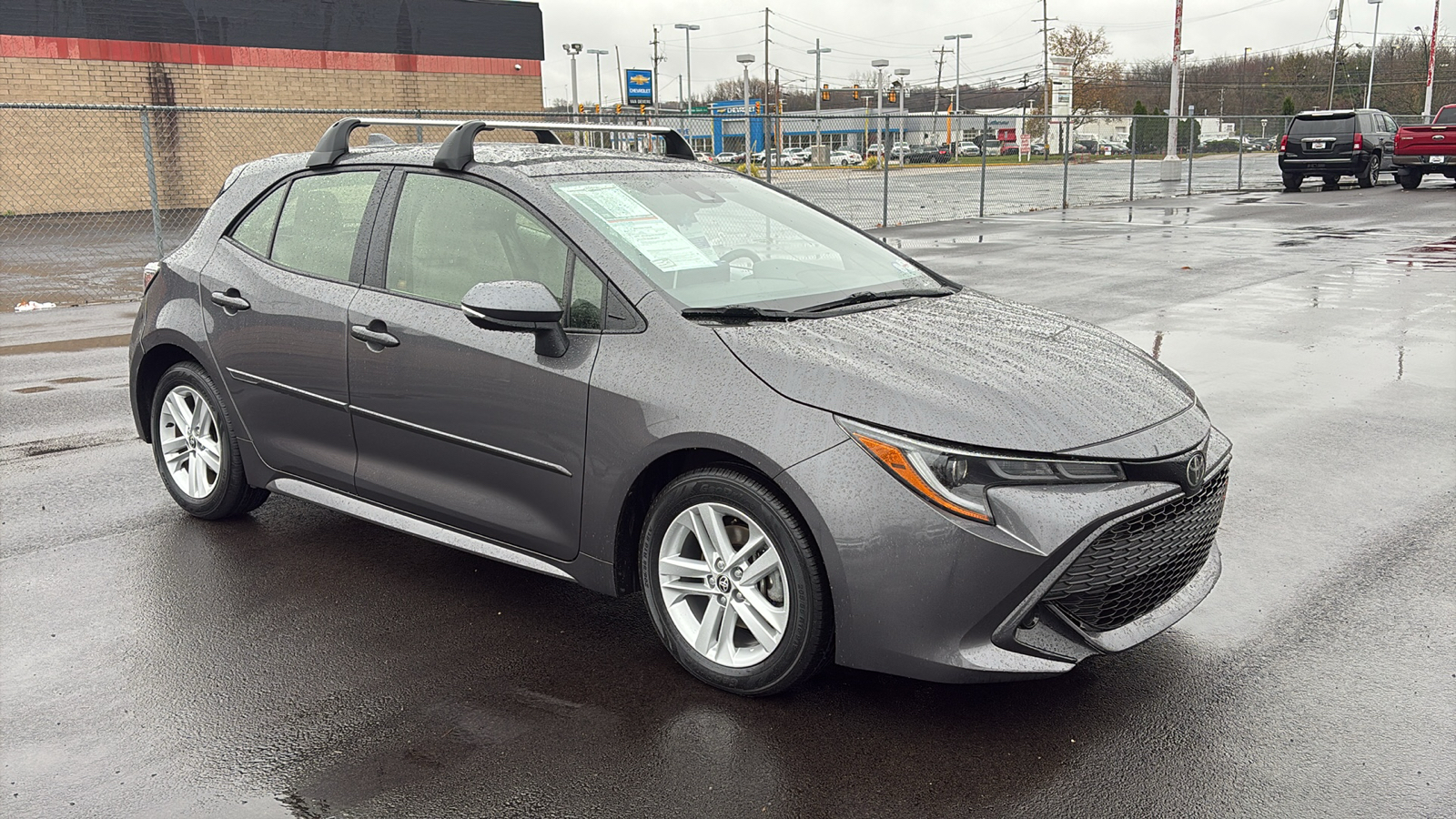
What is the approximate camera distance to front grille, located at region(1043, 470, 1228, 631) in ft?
10.6

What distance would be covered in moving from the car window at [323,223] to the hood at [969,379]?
1.79 metres

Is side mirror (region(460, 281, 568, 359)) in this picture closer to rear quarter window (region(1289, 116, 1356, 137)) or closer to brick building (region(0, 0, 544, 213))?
brick building (region(0, 0, 544, 213))

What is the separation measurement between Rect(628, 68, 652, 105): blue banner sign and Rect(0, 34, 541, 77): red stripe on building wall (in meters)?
27.5

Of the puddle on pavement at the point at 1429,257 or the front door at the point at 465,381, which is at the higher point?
the front door at the point at 465,381

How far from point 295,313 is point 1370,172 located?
31793 mm

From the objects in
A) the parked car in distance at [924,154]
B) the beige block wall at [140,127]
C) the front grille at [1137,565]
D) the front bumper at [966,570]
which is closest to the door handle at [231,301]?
the front bumper at [966,570]

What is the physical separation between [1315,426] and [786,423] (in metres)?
4.67

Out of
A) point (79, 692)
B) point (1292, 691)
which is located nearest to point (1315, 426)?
point (1292, 691)

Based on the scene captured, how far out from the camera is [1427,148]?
28.2 meters

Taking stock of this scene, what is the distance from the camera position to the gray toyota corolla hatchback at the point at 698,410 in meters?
3.20

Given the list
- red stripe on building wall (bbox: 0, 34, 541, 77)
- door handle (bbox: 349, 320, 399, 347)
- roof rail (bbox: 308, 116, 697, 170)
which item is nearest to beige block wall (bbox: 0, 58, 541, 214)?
red stripe on building wall (bbox: 0, 34, 541, 77)

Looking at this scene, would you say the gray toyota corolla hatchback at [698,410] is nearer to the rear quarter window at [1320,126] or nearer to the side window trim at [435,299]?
the side window trim at [435,299]

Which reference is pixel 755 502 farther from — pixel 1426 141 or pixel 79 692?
pixel 1426 141

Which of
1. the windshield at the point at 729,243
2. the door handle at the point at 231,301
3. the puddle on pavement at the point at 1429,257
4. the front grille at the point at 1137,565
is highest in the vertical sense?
the windshield at the point at 729,243
